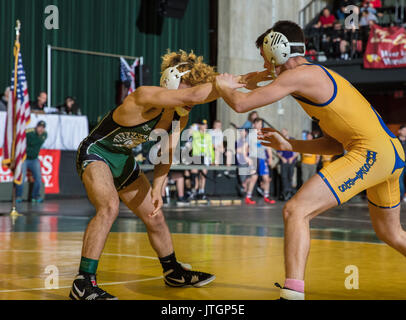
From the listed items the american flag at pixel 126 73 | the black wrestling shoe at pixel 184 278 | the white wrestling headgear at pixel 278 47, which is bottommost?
the black wrestling shoe at pixel 184 278

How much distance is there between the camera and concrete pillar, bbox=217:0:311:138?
73.8 feet

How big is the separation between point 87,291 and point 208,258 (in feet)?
7.45

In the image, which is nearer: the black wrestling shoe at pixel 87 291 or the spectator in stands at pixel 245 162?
the black wrestling shoe at pixel 87 291

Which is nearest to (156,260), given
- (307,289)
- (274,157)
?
(307,289)

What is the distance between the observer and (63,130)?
16.6 meters

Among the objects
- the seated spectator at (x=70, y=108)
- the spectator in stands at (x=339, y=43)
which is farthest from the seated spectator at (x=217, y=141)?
the spectator in stands at (x=339, y=43)

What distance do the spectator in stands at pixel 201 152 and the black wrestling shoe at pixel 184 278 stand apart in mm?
10245

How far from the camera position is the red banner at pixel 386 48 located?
19.1 metres

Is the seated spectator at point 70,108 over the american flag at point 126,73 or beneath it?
beneath

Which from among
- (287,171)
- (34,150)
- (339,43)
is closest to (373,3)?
(339,43)

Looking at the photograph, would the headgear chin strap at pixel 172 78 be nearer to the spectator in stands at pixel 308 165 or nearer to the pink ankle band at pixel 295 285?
the pink ankle band at pixel 295 285
